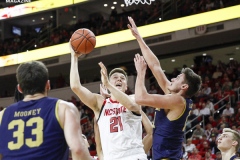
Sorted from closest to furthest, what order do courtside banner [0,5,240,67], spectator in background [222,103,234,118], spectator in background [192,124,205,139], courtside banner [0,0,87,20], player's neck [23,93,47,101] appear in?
player's neck [23,93,47,101]
spectator in background [192,124,205,139]
spectator in background [222,103,234,118]
courtside banner [0,5,240,67]
courtside banner [0,0,87,20]

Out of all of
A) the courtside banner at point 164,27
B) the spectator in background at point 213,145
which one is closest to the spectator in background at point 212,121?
the spectator in background at point 213,145

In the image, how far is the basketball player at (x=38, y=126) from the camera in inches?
128

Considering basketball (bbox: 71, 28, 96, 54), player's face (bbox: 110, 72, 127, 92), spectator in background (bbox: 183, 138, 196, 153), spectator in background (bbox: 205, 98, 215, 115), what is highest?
basketball (bbox: 71, 28, 96, 54)

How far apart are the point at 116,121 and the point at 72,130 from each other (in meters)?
2.21

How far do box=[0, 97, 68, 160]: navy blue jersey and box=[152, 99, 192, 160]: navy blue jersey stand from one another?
5.52 ft

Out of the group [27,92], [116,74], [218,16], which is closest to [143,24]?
[218,16]

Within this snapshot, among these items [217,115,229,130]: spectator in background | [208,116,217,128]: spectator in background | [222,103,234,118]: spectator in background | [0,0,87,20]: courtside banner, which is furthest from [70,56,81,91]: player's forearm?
[0,0,87,20]: courtside banner

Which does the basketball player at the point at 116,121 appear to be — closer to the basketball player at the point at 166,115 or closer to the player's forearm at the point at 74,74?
the player's forearm at the point at 74,74

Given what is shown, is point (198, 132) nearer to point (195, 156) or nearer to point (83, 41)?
point (195, 156)

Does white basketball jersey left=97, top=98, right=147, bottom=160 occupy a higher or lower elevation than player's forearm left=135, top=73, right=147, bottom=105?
lower

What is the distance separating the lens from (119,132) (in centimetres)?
537

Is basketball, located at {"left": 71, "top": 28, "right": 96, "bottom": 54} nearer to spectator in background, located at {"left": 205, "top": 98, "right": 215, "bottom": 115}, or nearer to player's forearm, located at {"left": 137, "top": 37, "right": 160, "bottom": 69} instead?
player's forearm, located at {"left": 137, "top": 37, "right": 160, "bottom": 69}

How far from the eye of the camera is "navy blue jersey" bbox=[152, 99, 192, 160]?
16.0 ft

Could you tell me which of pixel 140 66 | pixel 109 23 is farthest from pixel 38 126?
pixel 109 23
